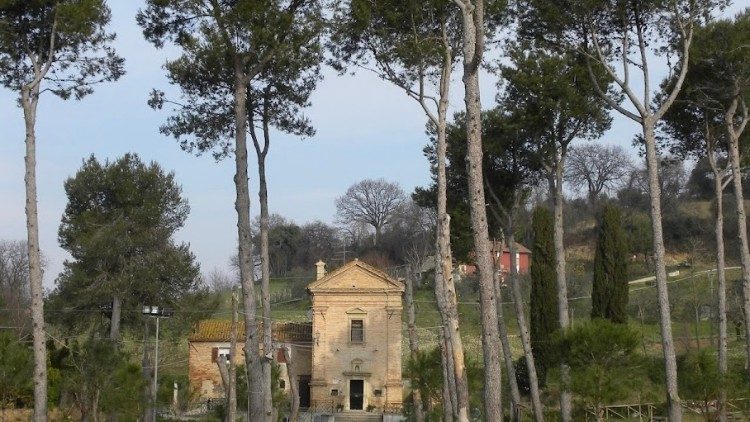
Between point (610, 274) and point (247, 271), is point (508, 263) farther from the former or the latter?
point (247, 271)

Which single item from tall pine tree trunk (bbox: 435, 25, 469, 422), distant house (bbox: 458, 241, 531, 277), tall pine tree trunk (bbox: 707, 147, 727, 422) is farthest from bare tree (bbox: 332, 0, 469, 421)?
distant house (bbox: 458, 241, 531, 277)

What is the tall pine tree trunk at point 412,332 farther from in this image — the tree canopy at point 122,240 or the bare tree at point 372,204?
the bare tree at point 372,204

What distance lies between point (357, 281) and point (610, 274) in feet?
36.3

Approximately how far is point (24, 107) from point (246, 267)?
4.94 meters

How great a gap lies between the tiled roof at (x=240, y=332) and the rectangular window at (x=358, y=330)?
6.67ft

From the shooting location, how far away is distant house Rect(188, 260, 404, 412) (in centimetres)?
3759

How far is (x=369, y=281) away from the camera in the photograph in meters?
38.3

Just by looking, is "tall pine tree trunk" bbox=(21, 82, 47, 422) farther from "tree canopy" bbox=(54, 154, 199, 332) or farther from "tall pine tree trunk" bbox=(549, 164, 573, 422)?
"tree canopy" bbox=(54, 154, 199, 332)

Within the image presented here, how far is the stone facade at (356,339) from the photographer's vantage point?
123 ft

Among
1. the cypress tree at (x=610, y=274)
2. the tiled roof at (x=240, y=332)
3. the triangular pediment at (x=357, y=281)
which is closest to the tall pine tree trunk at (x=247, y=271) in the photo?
the cypress tree at (x=610, y=274)

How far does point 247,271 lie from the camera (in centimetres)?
1722

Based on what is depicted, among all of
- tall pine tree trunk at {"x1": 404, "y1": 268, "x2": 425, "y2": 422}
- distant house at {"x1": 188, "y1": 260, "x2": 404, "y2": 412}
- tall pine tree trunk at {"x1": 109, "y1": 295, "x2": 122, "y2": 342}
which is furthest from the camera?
distant house at {"x1": 188, "y1": 260, "x2": 404, "y2": 412}

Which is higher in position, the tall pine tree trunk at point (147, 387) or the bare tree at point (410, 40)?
the bare tree at point (410, 40)

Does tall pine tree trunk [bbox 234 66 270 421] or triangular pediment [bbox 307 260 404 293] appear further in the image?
triangular pediment [bbox 307 260 404 293]
